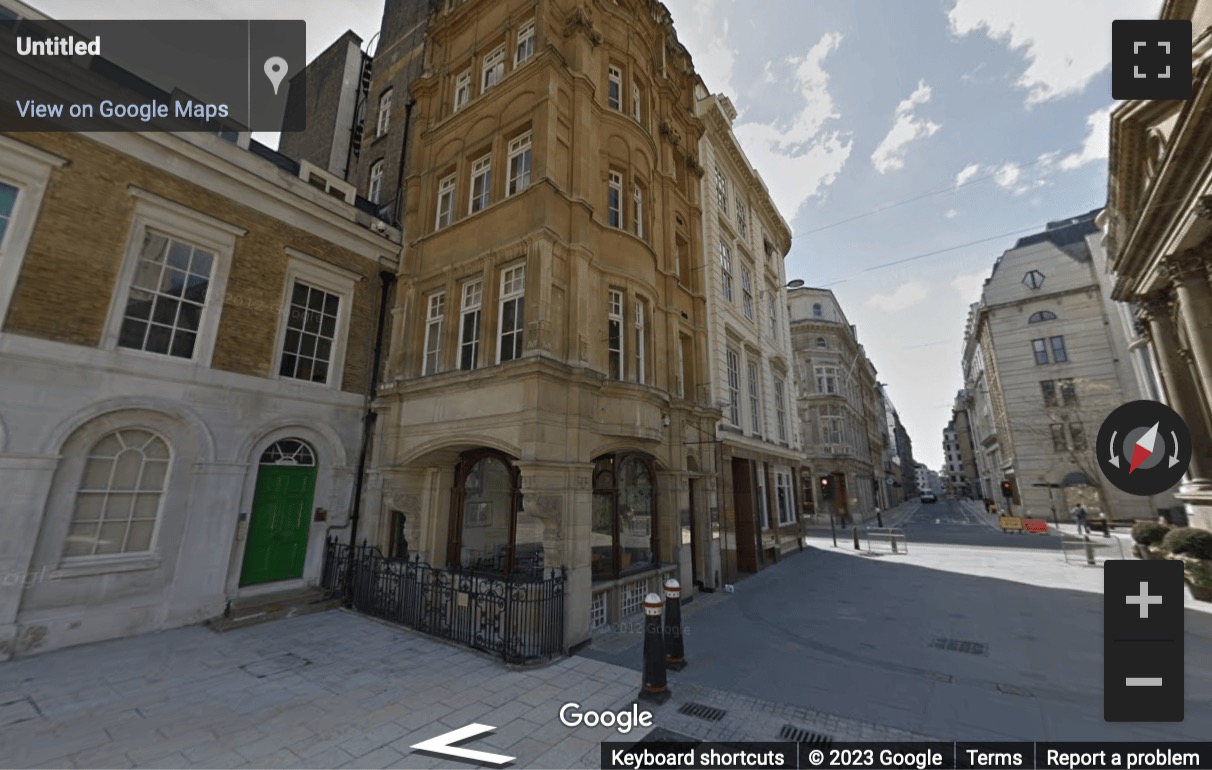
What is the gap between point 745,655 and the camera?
7242 mm

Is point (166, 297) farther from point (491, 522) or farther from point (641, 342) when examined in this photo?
point (641, 342)

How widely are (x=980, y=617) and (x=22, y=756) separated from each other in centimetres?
1424

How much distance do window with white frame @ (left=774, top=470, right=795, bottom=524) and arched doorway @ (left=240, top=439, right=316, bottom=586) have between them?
15.3 meters

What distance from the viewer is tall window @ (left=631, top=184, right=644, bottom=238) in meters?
11.7

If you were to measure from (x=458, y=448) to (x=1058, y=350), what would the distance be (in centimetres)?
4125

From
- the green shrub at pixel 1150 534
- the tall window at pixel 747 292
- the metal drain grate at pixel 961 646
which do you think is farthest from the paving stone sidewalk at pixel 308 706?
the green shrub at pixel 1150 534

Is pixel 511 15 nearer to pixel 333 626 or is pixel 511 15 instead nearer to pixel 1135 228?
pixel 333 626

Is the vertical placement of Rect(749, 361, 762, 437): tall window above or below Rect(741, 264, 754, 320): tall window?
below

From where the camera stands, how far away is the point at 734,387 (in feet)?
51.2

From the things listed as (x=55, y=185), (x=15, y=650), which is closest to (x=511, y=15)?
(x=55, y=185)

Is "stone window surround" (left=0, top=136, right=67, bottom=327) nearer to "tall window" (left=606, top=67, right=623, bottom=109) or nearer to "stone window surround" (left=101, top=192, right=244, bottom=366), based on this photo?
"stone window surround" (left=101, top=192, right=244, bottom=366)

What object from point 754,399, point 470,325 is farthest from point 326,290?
point 754,399

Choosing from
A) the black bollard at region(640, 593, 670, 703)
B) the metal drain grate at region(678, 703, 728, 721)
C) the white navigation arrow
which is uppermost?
the black bollard at region(640, 593, 670, 703)

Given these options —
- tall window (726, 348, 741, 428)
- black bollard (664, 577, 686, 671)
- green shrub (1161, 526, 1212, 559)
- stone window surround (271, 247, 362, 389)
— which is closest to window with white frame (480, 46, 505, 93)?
stone window surround (271, 247, 362, 389)
